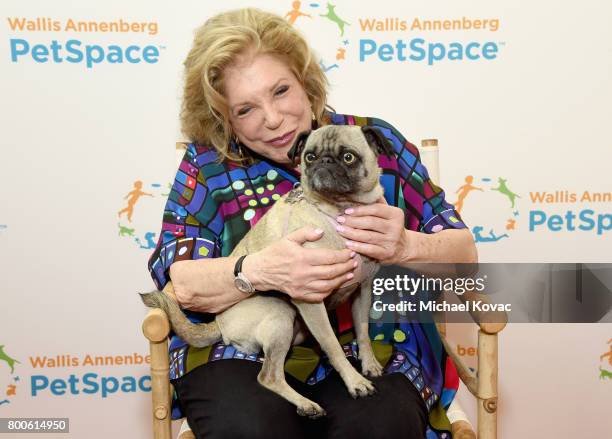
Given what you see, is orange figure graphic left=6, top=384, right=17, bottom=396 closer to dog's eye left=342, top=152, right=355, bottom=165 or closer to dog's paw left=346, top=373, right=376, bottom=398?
dog's paw left=346, top=373, right=376, bottom=398

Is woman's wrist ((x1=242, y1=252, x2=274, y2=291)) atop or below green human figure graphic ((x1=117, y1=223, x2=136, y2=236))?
below

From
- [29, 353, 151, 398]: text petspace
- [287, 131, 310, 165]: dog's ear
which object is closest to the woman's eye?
[287, 131, 310, 165]: dog's ear

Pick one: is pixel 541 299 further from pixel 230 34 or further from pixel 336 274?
pixel 230 34

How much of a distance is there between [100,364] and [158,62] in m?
1.26

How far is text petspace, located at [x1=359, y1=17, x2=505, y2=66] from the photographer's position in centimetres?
216

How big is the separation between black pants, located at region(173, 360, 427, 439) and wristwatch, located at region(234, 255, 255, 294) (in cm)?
18

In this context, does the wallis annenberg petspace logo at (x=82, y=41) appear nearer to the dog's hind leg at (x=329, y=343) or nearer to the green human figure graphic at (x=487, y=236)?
the dog's hind leg at (x=329, y=343)

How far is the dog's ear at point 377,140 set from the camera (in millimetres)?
1464

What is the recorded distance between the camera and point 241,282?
1.43 meters

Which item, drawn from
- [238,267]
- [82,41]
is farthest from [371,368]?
[82,41]

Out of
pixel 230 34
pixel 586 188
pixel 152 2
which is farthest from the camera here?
pixel 586 188

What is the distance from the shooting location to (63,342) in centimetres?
234

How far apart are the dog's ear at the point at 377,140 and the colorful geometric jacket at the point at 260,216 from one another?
0.55ft

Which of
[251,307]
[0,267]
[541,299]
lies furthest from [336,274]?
[0,267]
